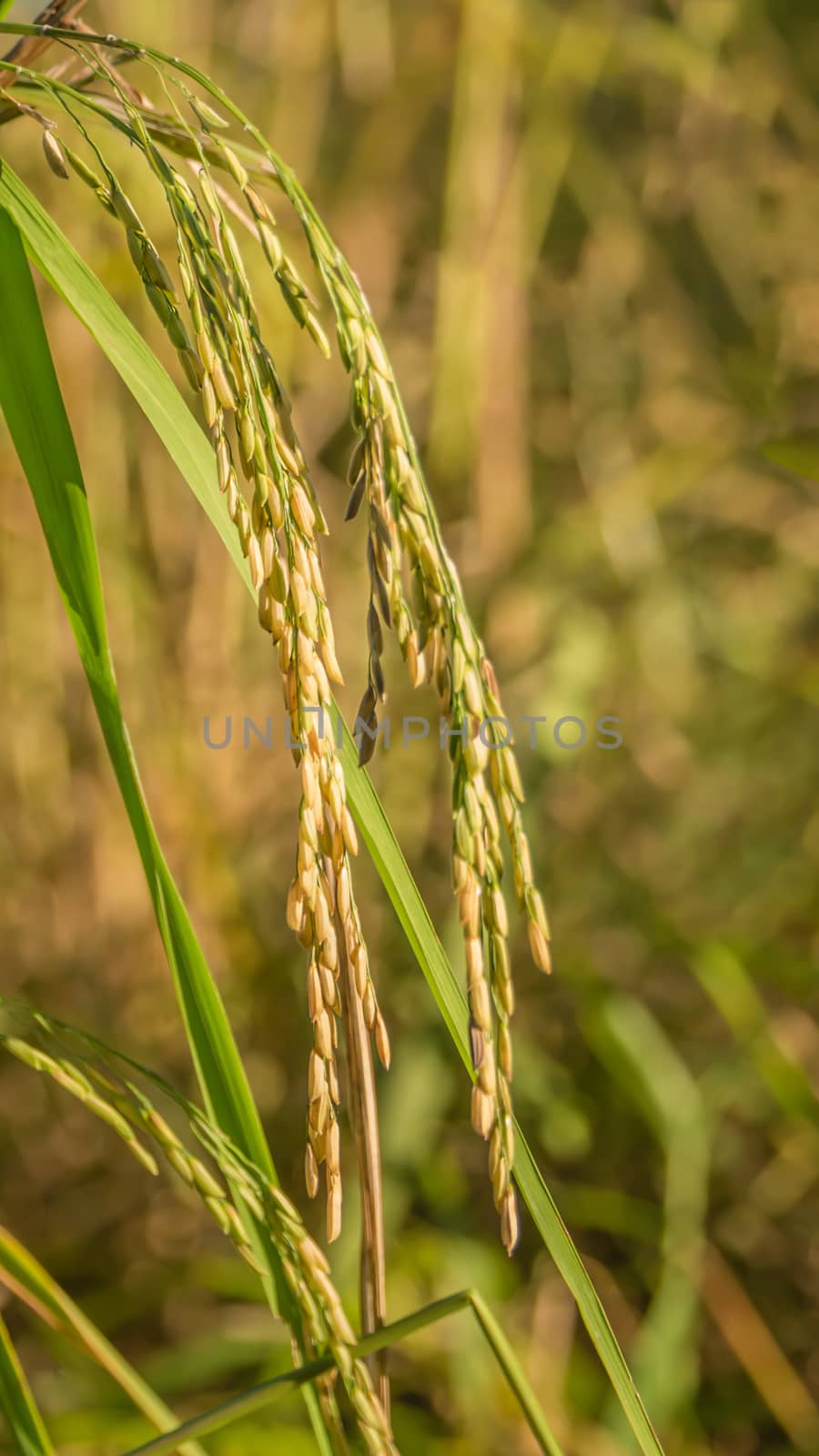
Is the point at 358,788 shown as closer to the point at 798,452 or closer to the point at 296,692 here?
the point at 296,692

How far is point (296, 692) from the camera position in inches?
9.0

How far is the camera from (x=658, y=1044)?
2.55 feet

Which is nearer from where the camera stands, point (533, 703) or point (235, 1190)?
point (235, 1190)

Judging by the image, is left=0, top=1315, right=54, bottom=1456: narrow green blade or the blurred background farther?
the blurred background

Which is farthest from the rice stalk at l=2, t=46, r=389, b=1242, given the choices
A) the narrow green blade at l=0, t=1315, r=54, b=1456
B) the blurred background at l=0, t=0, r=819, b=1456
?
the blurred background at l=0, t=0, r=819, b=1456

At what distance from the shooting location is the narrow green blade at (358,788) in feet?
0.85

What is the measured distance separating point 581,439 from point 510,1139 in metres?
0.84

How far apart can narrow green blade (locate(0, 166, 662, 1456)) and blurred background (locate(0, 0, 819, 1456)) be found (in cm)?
45

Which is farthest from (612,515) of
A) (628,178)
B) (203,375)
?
(203,375)

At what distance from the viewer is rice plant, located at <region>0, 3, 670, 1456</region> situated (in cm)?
23

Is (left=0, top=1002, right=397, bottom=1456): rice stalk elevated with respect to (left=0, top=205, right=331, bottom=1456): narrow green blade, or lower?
lower

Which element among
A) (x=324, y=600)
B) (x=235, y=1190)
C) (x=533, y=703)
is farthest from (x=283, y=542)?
(x=533, y=703)

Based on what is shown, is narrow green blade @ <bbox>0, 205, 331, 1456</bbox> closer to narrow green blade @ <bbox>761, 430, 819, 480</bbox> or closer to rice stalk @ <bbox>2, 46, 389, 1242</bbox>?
rice stalk @ <bbox>2, 46, 389, 1242</bbox>

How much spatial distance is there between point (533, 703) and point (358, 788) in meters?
0.59
